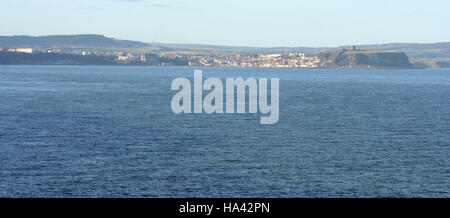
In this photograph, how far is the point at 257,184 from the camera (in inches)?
1804

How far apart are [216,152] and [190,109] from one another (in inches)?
2021

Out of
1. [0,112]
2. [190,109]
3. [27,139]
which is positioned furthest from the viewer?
[190,109]

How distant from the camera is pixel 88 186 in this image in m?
44.1
